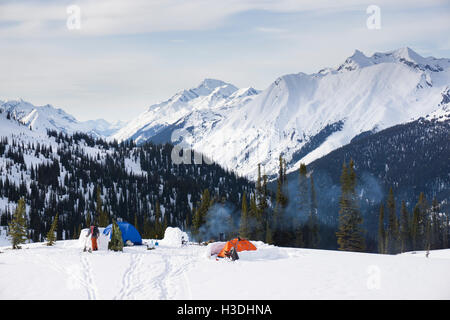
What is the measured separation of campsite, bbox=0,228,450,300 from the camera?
21.0 meters

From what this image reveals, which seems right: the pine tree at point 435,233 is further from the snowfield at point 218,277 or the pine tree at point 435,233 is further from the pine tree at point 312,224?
the snowfield at point 218,277

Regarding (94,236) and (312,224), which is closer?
(94,236)

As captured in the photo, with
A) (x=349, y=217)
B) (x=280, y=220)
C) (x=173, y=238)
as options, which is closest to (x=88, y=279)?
(x=173, y=238)

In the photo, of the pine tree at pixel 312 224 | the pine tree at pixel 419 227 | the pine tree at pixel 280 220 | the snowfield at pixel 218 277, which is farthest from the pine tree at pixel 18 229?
the pine tree at pixel 419 227

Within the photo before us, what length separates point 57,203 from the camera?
184375mm

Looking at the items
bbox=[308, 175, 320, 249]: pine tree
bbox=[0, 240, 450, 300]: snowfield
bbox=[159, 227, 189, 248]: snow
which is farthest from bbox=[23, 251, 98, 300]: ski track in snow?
bbox=[308, 175, 320, 249]: pine tree

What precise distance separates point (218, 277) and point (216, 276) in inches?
14.0

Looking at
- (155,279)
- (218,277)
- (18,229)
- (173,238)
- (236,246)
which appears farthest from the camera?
(173,238)

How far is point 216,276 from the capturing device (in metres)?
25.8

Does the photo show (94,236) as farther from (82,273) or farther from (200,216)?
(200,216)

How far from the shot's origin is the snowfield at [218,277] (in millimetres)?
20953

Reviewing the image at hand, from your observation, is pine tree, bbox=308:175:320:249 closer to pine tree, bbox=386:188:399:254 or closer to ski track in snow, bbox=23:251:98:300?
pine tree, bbox=386:188:399:254
